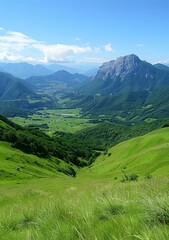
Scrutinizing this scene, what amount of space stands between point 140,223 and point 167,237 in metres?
1.18

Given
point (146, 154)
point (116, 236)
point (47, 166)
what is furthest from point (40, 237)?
point (47, 166)

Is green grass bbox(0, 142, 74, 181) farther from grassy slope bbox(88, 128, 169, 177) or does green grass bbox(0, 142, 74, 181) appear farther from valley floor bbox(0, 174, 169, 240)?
valley floor bbox(0, 174, 169, 240)

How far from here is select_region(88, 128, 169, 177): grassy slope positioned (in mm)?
96244

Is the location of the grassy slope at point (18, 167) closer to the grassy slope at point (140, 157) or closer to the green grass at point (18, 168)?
the green grass at point (18, 168)

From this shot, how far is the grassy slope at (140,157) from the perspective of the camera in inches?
3789

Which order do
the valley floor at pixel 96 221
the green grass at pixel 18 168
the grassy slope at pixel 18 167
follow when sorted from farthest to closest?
the grassy slope at pixel 18 167 < the green grass at pixel 18 168 < the valley floor at pixel 96 221

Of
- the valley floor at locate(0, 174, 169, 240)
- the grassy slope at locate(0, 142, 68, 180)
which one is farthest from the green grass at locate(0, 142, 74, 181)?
the valley floor at locate(0, 174, 169, 240)

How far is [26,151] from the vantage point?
160 metres

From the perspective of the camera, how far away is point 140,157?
375ft

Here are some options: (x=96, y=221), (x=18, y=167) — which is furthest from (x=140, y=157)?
(x=96, y=221)

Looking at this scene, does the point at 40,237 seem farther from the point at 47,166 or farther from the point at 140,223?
the point at 47,166

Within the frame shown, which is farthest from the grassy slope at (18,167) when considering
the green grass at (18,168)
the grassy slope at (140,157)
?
the grassy slope at (140,157)

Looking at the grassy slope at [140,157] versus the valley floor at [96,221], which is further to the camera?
the grassy slope at [140,157]

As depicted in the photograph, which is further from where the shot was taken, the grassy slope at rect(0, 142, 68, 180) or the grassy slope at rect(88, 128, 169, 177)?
the grassy slope at rect(88, 128, 169, 177)
